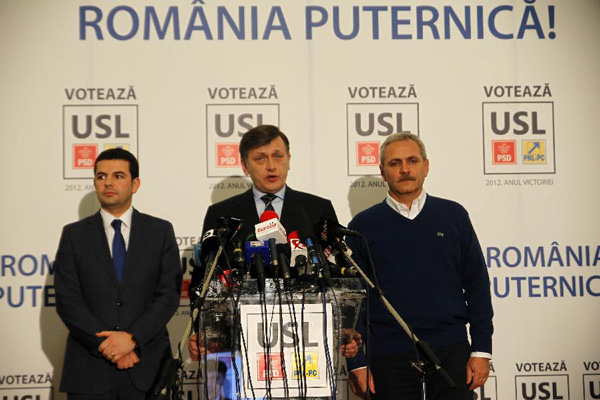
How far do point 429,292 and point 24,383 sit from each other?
113 inches

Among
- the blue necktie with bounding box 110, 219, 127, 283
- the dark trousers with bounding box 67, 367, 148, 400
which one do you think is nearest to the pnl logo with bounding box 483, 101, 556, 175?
the blue necktie with bounding box 110, 219, 127, 283

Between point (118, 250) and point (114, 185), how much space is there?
1.22ft

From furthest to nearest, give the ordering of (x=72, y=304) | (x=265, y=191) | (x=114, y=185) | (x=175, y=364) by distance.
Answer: (x=114, y=185)
(x=265, y=191)
(x=72, y=304)
(x=175, y=364)

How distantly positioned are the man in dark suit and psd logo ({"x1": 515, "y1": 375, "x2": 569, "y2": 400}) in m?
2.51

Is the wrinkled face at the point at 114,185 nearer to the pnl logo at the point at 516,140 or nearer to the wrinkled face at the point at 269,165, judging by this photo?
the wrinkled face at the point at 269,165

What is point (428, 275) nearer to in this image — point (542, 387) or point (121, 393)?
point (121, 393)

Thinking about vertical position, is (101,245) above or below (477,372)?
above

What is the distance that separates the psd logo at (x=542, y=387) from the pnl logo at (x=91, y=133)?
10.2ft

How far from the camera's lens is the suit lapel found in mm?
3859

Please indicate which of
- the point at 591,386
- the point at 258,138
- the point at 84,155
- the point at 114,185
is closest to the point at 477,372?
the point at 258,138

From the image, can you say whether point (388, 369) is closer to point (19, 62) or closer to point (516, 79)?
point (516, 79)

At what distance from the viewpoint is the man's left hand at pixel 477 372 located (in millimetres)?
3621

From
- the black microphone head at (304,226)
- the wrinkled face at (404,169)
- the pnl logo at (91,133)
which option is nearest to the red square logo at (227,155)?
the pnl logo at (91,133)

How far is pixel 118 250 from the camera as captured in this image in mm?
3971
